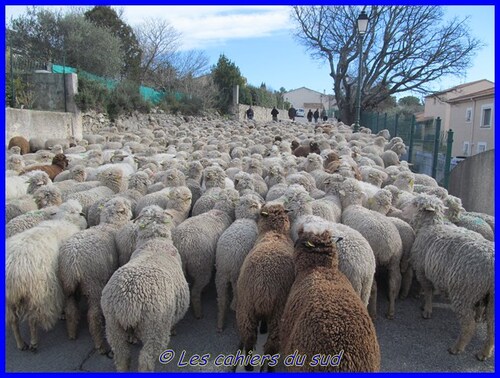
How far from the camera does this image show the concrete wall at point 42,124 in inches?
445

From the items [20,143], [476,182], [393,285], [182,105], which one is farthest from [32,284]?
[182,105]

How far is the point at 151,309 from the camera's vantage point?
9.05 ft

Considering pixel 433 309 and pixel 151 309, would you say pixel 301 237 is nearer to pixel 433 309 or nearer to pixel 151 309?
pixel 151 309

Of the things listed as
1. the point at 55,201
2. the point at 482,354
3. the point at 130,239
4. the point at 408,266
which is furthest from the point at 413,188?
the point at 55,201

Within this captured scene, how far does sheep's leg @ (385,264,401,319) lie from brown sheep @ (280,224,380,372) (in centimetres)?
120

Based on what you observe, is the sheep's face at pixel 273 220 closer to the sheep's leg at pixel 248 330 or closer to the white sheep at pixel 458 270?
the sheep's leg at pixel 248 330

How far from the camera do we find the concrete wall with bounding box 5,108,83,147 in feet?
37.1

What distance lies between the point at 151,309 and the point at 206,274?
1.09m

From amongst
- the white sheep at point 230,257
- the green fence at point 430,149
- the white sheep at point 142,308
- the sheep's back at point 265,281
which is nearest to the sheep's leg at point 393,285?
the sheep's back at point 265,281

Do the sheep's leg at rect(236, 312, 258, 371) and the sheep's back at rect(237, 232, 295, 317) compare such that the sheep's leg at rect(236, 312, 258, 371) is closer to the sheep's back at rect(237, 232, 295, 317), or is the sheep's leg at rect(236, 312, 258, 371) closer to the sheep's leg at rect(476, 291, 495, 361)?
the sheep's back at rect(237, 232, 295, 317)

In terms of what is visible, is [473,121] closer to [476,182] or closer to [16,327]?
[476,182]

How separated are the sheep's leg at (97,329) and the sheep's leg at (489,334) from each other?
9.76ft

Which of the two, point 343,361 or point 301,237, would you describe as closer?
point 343,361

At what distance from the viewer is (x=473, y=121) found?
2877cm
